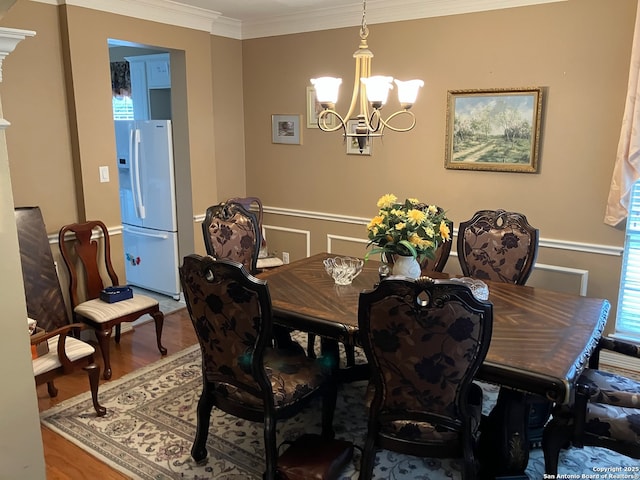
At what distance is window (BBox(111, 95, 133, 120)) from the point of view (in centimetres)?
562

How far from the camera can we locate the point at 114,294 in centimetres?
366

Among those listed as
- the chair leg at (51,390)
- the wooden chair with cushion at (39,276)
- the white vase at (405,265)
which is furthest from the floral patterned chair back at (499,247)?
the chair leg at (51,390)

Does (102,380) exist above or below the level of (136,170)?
below

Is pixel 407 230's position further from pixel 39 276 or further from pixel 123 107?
pixel 123 107

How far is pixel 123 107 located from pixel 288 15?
2237 millimetres

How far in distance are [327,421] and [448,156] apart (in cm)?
231

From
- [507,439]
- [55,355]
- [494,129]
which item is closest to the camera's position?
[507,439]

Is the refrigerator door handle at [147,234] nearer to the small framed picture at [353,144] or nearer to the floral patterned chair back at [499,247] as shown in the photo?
the small framed picture at [353,144]

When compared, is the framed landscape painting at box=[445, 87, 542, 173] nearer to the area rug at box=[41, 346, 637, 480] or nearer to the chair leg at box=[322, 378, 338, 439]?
the area rug at box=[41, 346, 637, 480]

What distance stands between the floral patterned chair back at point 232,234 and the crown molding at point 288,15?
174cm

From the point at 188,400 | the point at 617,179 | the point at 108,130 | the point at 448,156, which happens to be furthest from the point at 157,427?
the point at 617,179

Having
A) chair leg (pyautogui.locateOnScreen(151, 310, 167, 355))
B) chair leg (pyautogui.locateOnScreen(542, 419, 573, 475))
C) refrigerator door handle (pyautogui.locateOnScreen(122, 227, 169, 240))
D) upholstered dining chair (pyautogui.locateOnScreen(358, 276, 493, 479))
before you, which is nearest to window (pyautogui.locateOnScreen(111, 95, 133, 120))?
refrigerator door handle (pyautogui.locateOnScreen(122, 227, 169, 240))

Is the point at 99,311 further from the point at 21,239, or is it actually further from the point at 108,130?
the point at 108,130

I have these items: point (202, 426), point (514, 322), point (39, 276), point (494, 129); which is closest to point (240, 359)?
point (202, 426)
